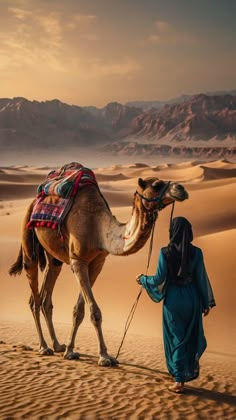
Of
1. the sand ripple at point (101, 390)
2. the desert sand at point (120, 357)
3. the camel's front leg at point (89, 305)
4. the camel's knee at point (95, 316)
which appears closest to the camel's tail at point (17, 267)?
the desert sand at point (120, 357)

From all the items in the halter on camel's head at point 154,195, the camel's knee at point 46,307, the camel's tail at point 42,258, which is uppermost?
the halter on camel's head at point 154,195

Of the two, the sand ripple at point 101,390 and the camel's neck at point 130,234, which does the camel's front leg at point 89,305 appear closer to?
the sand ripple at point 101,390

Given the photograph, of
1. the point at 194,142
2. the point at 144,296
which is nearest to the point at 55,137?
the point at 194,142

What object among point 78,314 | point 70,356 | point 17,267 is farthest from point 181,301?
point 17,267

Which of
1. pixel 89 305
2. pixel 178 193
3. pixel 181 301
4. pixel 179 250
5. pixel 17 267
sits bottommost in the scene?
pixel 89 305

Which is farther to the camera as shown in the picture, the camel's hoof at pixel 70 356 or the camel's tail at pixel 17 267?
the camel's tail at pixel 17 267

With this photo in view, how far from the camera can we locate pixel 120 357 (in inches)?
287

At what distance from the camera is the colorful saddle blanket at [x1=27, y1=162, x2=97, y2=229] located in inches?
259

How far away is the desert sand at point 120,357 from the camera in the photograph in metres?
4.79

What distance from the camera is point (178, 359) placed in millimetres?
5016

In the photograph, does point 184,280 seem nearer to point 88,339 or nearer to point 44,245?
point 44,245

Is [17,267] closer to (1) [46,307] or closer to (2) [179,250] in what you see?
(1) [46,307]

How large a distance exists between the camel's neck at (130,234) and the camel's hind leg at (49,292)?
5.63ft

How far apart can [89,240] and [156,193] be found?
4.26 ft
